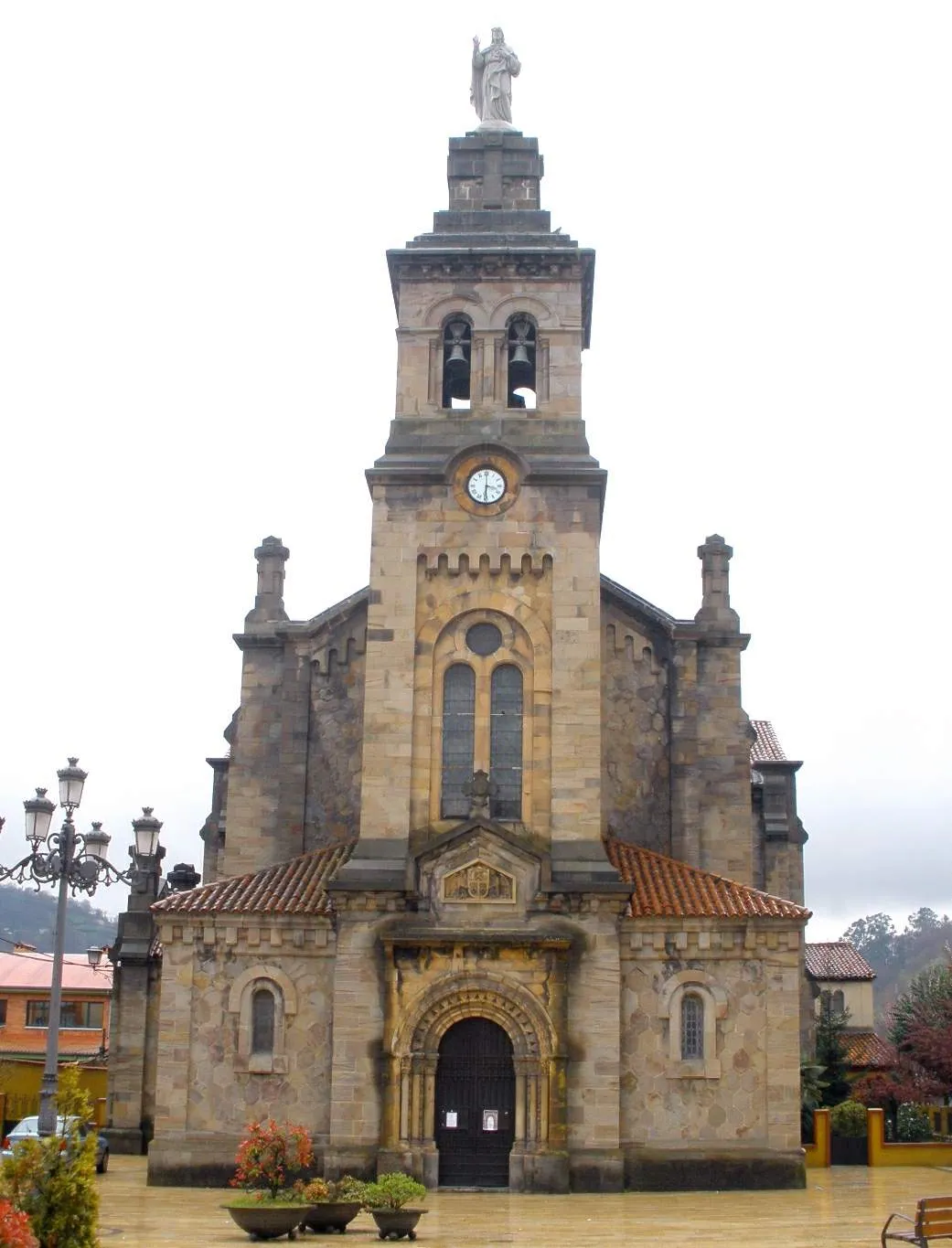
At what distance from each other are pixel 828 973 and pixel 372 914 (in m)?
47.6

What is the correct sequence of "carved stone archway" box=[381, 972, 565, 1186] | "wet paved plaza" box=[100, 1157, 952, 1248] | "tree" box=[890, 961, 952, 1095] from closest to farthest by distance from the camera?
"wet paved plaza" box=[100, 1157, 952, 1248]
"carved stone archway" box=[381, 972, 565, 1186]
"tree" box=[890, 961, 952, 1095]

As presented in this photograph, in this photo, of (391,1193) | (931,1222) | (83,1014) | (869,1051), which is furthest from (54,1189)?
(83,1014)

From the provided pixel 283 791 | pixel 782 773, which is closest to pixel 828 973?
pixel 782 773

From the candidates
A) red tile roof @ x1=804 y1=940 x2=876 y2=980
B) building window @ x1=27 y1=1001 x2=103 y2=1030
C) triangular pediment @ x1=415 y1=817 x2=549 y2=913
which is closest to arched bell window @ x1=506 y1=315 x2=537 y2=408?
triangular pediment @ x1=415 y1=817 x2=549 y2=913

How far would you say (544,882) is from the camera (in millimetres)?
33500

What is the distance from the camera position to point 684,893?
3475 centimetres

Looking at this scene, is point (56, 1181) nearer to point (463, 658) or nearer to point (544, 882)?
point (544, 882)

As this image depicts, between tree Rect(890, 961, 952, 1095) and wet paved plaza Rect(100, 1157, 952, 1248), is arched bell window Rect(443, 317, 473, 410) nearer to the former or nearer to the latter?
wet paved plaza Rect(100, 1157, 952, 1248)

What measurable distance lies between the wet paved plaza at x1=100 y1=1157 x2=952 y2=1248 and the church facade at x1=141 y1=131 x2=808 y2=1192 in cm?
148

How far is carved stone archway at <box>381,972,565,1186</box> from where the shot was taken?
32.4 metres

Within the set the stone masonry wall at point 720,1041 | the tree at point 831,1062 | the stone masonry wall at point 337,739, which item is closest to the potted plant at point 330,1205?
the stone masonry wall at point 720,1041

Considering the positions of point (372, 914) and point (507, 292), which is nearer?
point (372, 914)

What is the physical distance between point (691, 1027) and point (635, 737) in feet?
26.0

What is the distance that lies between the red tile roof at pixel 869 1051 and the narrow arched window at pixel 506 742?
28872 millimetres
